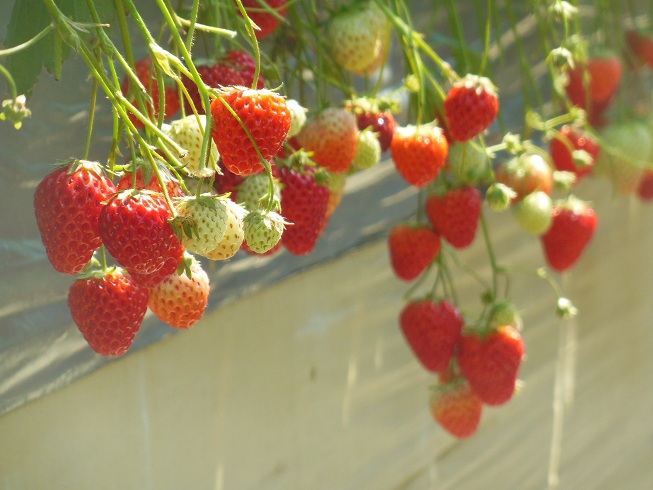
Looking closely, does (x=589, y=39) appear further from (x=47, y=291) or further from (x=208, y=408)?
(x=47, y=291)

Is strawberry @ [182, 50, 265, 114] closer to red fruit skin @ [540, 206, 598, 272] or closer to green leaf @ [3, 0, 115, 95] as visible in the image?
green leaf @ [3, 0, 115, 95]

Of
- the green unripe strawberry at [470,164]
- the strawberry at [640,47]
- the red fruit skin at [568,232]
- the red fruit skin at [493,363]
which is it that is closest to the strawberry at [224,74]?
the green unripe strawberry at [470,164]

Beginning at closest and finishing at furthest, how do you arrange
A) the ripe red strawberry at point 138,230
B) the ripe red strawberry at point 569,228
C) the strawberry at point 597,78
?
the ripe red strawberry at point 138,230, the ripe red strawberry at point 569,228, the strawberry at point 597,78

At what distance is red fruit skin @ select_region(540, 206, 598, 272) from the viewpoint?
1.14m

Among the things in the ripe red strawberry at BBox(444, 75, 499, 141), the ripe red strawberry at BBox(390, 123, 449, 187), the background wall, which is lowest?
the background wall

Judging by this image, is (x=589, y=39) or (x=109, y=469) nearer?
(x=109, y=469)

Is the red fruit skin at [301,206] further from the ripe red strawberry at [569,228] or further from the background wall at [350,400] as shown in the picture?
the ripe red strawberry at [569,228]

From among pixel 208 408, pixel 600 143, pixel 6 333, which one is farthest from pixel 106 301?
pixel 600 143

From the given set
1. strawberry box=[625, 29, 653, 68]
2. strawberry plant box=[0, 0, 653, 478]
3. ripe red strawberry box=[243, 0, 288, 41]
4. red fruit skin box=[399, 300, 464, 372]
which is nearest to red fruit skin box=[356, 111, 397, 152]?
strawberry plant box=[0, 0, 653, 478]

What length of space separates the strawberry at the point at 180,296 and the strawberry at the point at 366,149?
0.24 meters

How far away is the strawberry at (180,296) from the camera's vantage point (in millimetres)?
657

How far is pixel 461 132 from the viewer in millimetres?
836

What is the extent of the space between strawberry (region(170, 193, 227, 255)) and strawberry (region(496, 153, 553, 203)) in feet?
1.73

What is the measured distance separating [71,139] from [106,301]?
10.7 inches
